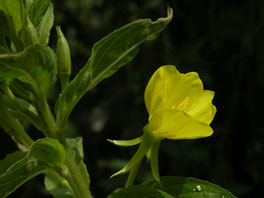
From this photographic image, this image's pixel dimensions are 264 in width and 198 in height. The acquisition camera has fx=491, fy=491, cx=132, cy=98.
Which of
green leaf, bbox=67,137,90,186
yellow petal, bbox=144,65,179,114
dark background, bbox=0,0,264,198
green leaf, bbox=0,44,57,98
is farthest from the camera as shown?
dark background, bbox=0,0,264,198

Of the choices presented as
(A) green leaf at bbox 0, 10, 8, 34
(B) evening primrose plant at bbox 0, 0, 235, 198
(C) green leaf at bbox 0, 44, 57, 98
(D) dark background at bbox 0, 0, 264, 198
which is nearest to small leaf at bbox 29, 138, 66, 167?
(B) evening primrose plant at bbox 0, 0, 235, 198

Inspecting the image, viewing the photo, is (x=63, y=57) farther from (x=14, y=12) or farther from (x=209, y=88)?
(x=209, y=88)

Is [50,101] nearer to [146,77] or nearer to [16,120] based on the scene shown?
[146,77]

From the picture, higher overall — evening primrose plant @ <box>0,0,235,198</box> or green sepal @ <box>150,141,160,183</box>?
evening primrose plant @ <box>0,0,235,198</box>

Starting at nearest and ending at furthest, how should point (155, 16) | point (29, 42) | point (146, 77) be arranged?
point (29, 42) → point (146, 77) → point (155, 16)

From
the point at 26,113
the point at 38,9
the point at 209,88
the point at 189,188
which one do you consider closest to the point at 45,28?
the point at 38,9

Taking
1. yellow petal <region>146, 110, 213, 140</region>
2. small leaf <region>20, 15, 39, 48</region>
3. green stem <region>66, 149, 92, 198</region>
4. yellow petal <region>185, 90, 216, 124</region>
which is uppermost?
small leaf <region>20, 15, 39, 48</region>

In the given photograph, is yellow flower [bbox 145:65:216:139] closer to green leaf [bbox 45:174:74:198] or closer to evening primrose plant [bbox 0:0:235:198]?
evening primrose plant [bbox 0:0:235:198]

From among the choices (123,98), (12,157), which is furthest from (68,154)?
(123,98)
